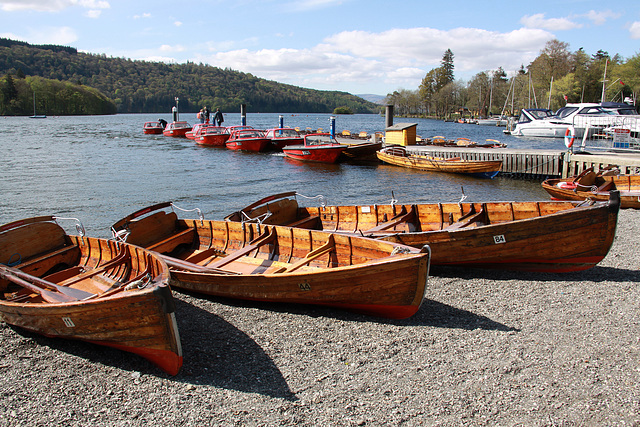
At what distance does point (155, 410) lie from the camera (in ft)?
16.1

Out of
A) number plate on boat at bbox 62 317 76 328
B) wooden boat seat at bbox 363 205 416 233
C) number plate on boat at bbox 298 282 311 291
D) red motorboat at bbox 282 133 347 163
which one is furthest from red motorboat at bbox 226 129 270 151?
number plate on boat at bbox 62 317 76 328

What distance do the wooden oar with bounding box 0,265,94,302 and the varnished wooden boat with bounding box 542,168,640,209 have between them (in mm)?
14424

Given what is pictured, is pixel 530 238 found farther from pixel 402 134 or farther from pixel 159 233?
pixel 402 134

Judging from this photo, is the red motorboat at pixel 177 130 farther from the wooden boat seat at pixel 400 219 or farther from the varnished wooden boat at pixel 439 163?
the wooden boat seat at pixel 400 219

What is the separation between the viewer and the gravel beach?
4801 mm

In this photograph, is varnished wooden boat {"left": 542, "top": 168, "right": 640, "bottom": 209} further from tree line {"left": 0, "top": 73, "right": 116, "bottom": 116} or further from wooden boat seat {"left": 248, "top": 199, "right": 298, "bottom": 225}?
tree line {"left": 0, "top": 73, "right": 116, "bottom": 116}

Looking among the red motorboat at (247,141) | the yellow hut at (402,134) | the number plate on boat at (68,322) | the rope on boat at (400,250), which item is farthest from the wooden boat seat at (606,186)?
the red motorboat at (247,141)

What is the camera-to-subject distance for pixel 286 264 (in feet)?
28.3

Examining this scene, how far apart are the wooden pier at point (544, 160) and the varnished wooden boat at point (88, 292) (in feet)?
67.3

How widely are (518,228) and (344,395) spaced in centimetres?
524

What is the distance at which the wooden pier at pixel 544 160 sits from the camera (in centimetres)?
2109

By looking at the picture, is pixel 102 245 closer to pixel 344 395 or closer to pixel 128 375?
pixel 128 375

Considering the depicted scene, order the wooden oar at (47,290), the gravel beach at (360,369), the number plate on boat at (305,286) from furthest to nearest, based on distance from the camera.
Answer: the number plate on boat at (305,286) < the wooden oar at (47,290) < the gravel beach at (360,369)

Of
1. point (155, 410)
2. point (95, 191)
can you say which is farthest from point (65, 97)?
point (155, 410)
